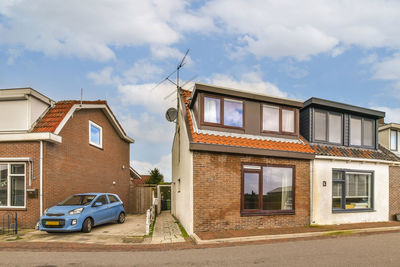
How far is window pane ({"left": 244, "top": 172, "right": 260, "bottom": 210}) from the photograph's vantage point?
37.7ft

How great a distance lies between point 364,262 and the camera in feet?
23.6

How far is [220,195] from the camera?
11.0m

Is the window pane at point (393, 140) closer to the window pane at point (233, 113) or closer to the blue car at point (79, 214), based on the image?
the window pane at point (233, 113)

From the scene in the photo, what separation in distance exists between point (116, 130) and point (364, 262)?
54.2 ft

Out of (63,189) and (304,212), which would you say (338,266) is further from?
(63,189)

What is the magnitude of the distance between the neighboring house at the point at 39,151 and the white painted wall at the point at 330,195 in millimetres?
11264

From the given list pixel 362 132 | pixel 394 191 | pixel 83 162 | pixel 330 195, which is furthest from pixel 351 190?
pixel 83 162

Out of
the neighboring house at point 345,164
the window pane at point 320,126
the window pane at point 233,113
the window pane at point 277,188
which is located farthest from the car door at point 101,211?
the window pane at point 320,126

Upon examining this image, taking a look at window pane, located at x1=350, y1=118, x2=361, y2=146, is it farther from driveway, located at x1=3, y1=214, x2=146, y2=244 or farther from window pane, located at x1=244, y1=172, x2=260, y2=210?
driveway, located at x1=3, y1=214, x2=146, y2=244

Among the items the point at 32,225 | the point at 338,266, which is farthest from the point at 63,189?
the point at 338,266

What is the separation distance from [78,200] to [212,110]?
21.3 ft

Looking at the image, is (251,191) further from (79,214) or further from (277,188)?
(79,214)

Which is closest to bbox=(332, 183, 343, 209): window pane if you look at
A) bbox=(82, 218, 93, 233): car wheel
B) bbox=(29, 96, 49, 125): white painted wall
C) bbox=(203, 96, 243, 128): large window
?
bbox=(203, 96, 243, 128): large window

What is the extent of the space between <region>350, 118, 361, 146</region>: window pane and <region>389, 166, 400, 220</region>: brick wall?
7.00 ft
